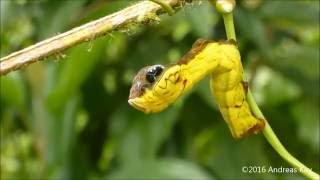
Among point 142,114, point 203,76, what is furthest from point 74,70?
point 203,76

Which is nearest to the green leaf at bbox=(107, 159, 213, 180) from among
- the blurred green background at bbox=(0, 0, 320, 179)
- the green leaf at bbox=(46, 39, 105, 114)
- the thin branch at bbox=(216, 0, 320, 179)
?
the blurred green background at bbox=(0, 0, 320, 179)

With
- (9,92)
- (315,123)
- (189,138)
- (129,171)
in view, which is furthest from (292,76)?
(9,92)

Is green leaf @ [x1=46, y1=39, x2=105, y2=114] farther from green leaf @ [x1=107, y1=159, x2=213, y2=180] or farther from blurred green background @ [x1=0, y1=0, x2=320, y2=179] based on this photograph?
green leaf @ [x1=107, y1=159, x2=213, y2=180]

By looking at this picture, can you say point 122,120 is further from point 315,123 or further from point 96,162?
point 315,123

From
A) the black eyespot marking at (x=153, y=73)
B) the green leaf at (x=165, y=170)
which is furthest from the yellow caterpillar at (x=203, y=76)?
the green leaf at (x=165, y=170)

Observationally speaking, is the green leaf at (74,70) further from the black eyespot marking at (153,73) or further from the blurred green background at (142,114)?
the black eyespot marking at (153,73)
